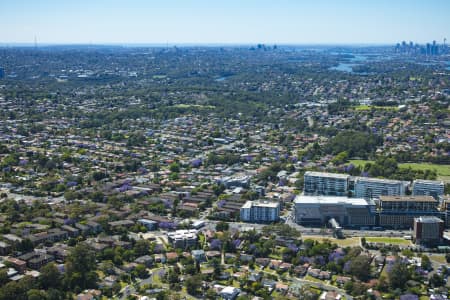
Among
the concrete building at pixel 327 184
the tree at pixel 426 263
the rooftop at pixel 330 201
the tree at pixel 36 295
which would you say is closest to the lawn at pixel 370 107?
the concrete building at pixel 327 184

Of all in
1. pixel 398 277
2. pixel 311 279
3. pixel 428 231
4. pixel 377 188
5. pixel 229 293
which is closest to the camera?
pixel 229 293

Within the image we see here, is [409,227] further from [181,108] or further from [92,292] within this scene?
[181,108]

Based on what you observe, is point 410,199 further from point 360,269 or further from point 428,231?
point 360,269

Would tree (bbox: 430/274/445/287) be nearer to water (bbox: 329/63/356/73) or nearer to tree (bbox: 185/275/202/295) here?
tree (bbox: 185/275/202/295)

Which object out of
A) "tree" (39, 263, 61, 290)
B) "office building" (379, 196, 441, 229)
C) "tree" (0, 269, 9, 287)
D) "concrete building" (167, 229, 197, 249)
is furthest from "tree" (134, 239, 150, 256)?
"office building" (379, 196, 441, 229)

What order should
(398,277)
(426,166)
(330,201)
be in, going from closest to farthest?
(398,277), (330,201), (426,166)

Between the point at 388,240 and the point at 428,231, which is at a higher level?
the point at 428,231

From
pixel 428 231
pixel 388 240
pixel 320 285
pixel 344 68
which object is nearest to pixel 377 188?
pixel 388 240
